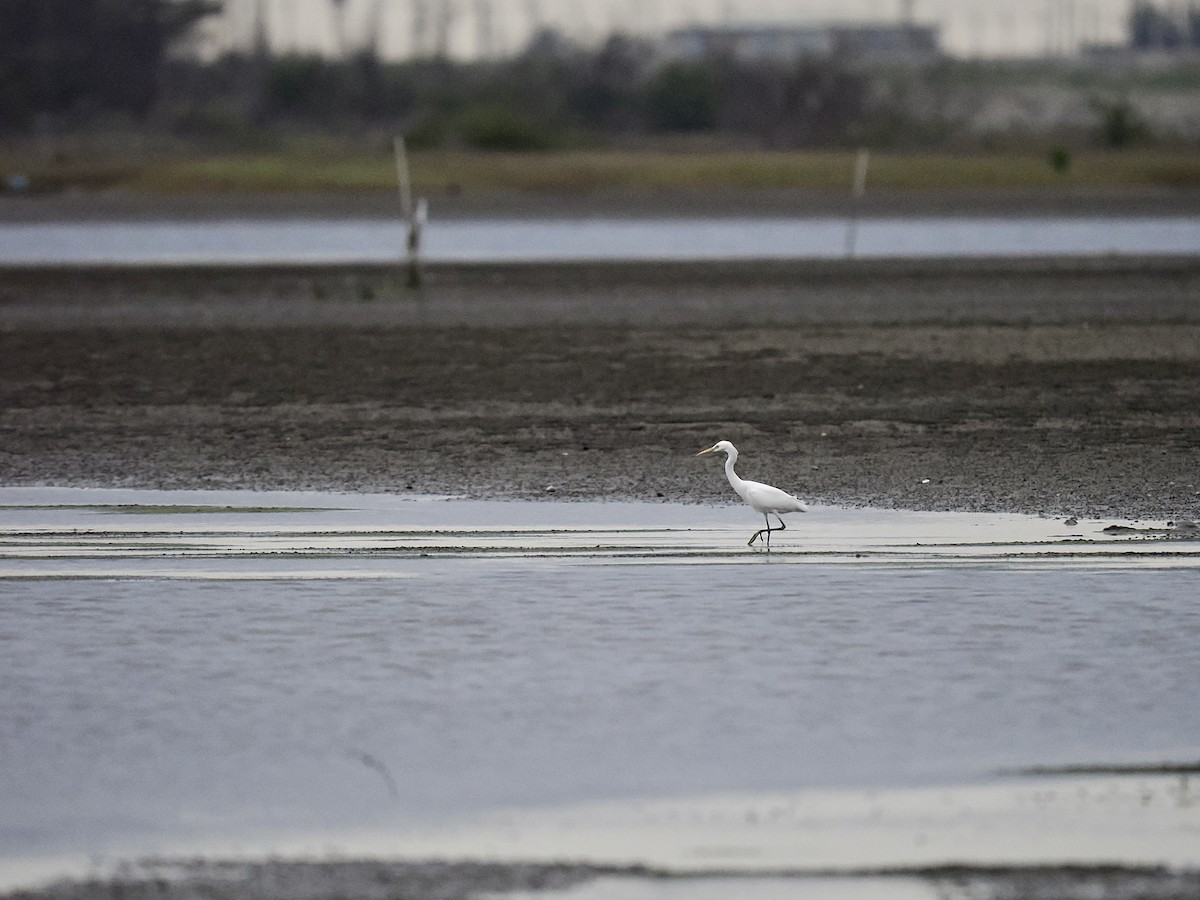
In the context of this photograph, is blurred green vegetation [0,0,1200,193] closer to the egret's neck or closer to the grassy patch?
the grassy patch

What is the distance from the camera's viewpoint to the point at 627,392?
1962 cm

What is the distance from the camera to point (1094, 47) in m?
154

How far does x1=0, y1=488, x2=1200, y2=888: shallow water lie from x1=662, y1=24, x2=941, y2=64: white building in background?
129 m

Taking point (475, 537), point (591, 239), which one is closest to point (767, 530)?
point (475, 537)

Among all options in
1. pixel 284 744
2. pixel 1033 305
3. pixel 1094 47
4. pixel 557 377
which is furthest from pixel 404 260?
pixel 1094 47

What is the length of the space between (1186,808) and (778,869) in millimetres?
1473

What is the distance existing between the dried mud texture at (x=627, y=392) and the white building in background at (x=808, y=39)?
369 feet

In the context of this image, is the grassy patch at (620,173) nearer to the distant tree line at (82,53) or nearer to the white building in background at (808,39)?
the distant tree line at (82,53)

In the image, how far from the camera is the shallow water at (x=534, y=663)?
7.82m

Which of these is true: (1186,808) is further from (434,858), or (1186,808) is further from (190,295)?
(190,295)

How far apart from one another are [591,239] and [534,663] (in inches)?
1463

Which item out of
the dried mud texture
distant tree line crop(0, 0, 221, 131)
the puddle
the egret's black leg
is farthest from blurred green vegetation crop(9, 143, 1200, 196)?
the egret's black leg

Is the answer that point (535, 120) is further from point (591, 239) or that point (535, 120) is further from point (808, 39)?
point (808, 39)

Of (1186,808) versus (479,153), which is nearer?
(1186,808)
